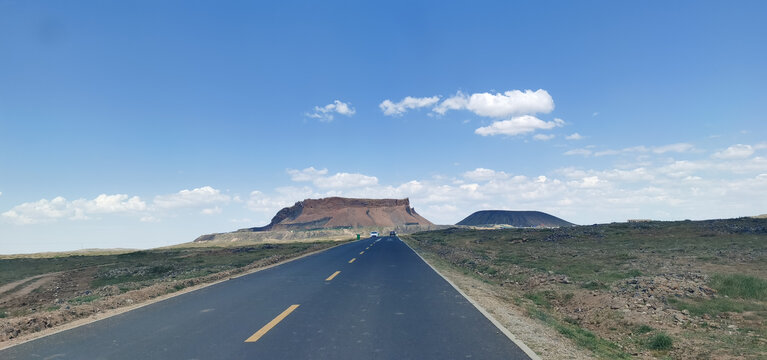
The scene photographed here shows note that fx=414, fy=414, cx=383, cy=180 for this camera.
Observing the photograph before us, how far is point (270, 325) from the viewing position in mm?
7887

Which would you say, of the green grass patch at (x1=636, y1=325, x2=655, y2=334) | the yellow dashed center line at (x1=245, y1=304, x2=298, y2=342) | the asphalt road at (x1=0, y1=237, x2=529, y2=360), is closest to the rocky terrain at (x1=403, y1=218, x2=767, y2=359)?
the green grass patch at (x1=636, y1=325, x2=655, y2=334)

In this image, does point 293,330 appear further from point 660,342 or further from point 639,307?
point 639,307

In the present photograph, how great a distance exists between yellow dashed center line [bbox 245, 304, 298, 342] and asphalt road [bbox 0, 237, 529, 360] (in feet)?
0.06

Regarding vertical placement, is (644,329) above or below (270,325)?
below

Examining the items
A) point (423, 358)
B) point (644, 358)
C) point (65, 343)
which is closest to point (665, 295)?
point (644, 358)

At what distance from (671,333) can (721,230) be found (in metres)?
42.8

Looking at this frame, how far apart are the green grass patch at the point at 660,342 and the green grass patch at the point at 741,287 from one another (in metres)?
6.67

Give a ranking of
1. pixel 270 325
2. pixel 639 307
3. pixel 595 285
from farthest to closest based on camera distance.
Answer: pixel 595 285, pixel 639 307, pixel 270 325

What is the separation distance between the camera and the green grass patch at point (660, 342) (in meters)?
8.17

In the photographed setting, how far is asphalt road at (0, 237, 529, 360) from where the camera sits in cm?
627

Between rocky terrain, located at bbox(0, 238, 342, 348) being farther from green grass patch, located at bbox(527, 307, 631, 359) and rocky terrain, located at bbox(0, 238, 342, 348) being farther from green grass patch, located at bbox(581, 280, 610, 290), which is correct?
green grass patch, located at bbox(581, 280, 610, 290)

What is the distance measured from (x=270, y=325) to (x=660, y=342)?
7.73 metres

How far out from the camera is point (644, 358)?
755cm

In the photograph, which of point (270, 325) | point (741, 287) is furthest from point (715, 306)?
point (270, 325)
